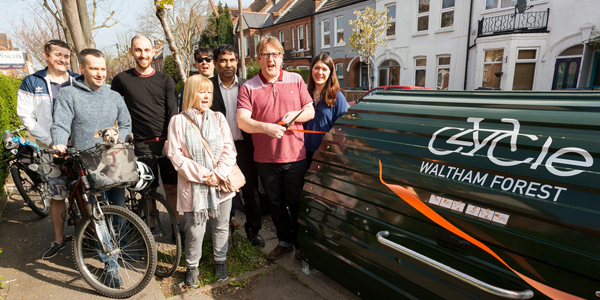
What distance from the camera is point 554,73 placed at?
1253cm

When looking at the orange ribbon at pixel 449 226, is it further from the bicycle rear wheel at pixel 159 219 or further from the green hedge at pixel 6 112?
the green hedge at pixel 6 112

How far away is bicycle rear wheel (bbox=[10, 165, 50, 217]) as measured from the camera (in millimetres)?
4391

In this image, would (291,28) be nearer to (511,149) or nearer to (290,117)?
(290,117)

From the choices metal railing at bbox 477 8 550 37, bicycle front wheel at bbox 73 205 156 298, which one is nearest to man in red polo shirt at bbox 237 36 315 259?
bicycle front wheel at bbox 73 205 156 298

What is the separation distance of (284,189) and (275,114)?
0.74 m

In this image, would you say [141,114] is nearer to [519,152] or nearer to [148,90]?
[148,90]

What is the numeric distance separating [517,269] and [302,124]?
2.05 m

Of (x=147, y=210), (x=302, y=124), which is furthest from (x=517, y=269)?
(x=147, y=210)

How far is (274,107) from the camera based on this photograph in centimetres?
294

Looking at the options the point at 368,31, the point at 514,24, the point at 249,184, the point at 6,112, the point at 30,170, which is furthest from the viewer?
the point at 368,31

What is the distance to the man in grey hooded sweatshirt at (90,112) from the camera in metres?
2.73

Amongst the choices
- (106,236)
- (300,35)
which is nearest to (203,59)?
(106,236)

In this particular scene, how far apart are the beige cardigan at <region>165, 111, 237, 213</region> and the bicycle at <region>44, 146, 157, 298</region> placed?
0.39 m

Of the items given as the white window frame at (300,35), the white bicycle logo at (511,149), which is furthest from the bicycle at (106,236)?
the white window frame at (300,35)
